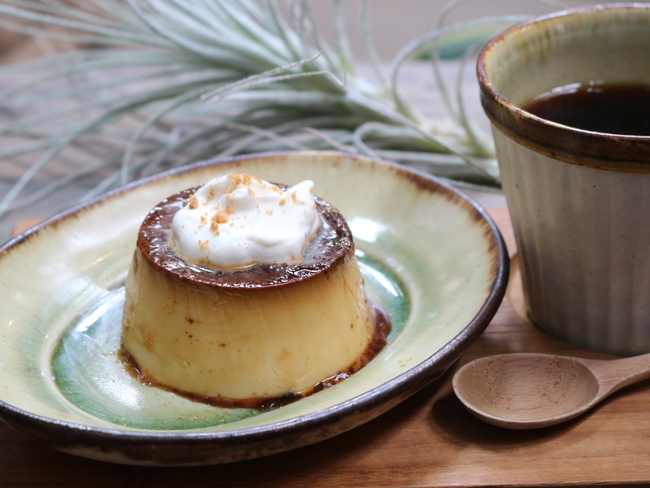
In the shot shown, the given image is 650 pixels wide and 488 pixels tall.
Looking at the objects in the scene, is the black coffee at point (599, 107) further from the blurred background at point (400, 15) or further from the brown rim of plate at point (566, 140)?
the blurred background at point (400, 15)

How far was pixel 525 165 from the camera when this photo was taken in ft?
3.61

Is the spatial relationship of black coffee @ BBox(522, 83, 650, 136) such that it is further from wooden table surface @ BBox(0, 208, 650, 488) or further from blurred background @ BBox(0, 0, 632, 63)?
blurred background @ BBox(0, 0, 632, 63)

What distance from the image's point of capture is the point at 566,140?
1.00 meters

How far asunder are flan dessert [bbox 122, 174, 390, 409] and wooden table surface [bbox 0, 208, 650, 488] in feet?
0.43

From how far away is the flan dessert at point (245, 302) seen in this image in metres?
1.07

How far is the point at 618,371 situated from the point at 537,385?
0.13m

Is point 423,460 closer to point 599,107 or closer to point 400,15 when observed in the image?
point 599,107

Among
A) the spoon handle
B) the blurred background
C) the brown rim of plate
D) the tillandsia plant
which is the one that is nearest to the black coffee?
the brown rim of plate

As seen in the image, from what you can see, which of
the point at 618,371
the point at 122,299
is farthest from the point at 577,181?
the point at 122,299

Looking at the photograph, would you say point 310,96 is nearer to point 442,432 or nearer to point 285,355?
point 285,355

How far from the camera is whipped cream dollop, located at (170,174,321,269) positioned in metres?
1.08

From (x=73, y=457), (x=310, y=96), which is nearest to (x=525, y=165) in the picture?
(x=73, y=457)

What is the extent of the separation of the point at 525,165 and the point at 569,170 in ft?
0.27

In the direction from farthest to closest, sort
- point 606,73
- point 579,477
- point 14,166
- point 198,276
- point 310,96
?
point 14,166 < point 310,96 < point 606,73 < point 198,276 < point 579,477
